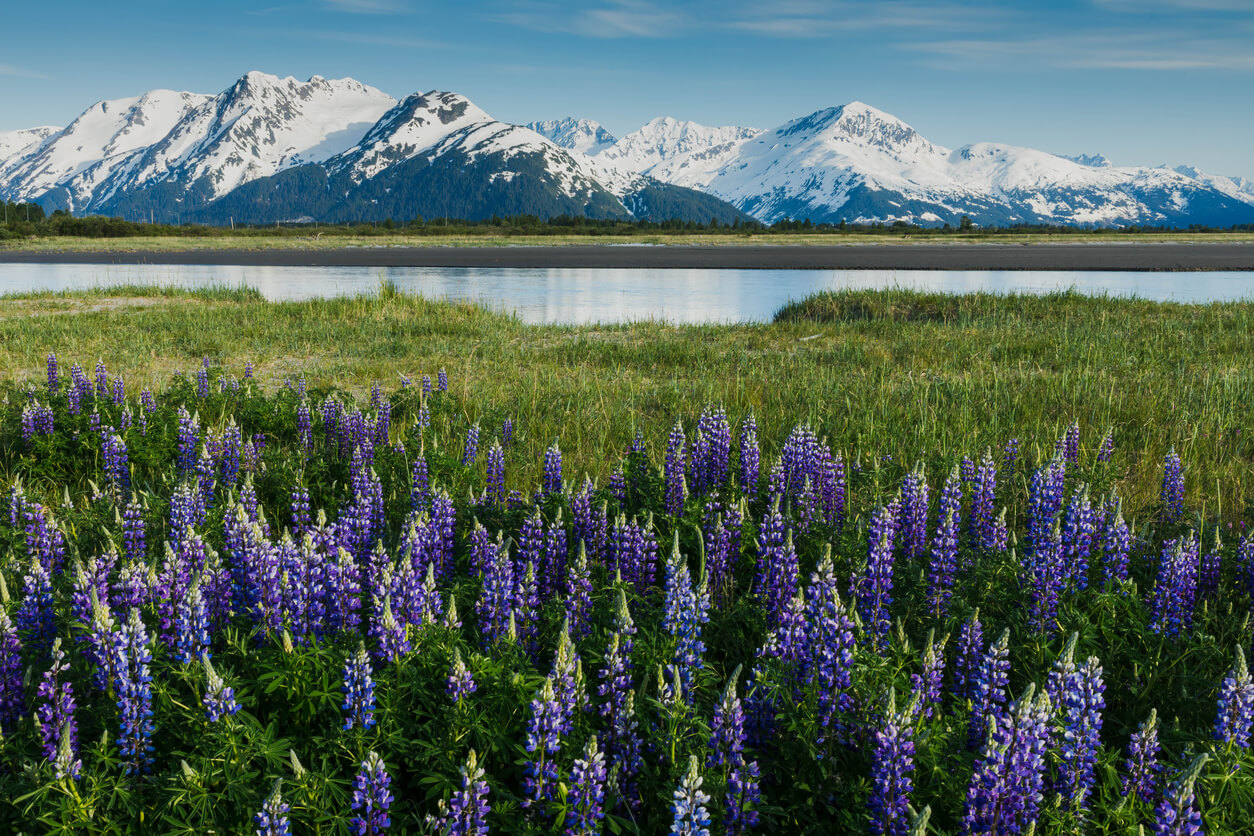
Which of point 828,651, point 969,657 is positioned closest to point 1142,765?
point 969,657

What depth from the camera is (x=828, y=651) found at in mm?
3002

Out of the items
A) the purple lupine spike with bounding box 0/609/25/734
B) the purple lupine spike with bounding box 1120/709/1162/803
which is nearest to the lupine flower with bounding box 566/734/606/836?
the purple lupine spike with bounding box 1120/709/1162/803

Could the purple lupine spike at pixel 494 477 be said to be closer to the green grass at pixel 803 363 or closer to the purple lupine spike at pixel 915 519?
the green grass at pixel 803 363

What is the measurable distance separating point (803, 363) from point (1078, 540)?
31.3ft

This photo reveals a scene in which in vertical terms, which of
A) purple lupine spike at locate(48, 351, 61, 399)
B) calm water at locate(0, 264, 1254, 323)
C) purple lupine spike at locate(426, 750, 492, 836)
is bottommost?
purple lupine spike at locate(426, 750, 492, 836)

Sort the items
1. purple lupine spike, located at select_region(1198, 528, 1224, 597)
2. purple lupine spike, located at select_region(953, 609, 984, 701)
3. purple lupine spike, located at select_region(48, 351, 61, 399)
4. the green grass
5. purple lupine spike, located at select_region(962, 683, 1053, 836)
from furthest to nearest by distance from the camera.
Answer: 1. purple lupine spike, located at select_region(48, 351, 61, 399)
2. the green grass
3. purple lupine spike, located at select_region(1198, 528, 1224, 597)
4. purple lupine spike, located at select_region(953, 609, 984, 701)
5. purple lupine spike, located at select_region(962, 683, 1053, 836)

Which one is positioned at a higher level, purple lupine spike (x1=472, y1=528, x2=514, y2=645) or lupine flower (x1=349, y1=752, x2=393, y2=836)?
purple lupine spike (x1=472, y1=528, x2=514, y2=645)

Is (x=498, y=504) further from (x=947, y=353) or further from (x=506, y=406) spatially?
(x=947, y=353)

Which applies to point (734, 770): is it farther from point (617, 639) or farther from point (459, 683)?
point (459, 683)

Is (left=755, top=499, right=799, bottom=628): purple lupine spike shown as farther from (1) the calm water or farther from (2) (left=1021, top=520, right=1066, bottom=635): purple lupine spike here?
(1) the calm water

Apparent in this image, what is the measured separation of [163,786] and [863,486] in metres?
5.45

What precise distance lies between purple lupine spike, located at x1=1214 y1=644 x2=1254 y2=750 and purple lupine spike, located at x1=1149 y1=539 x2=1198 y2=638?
4.35ft

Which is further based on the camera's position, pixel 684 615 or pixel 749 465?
pixel 749 465

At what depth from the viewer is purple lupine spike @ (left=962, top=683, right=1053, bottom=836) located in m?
2.45
